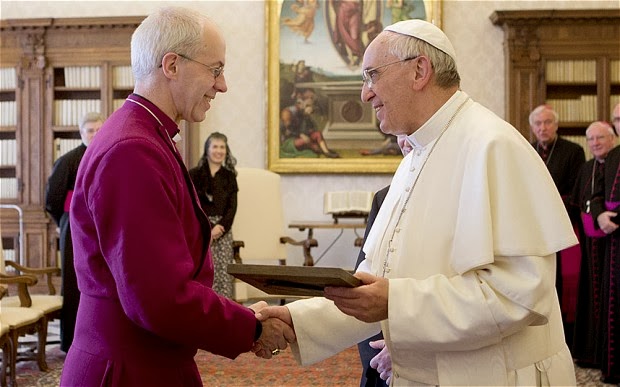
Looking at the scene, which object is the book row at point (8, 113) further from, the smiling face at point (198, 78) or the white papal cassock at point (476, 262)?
the white papal cassock at point (476, 262)

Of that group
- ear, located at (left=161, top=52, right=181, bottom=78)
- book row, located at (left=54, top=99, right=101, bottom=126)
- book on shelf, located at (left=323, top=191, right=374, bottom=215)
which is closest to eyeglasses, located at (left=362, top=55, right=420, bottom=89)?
ear, located at (left=161, top=52, right=181, bottom=78)

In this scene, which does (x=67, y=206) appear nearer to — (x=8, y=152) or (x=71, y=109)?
(x=71, y=109)

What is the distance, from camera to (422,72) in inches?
88.4

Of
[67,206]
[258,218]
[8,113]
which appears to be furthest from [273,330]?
[8,113]

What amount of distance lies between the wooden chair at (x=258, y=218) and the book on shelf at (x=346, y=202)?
3.80 feet

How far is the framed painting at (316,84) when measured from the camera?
383 inches

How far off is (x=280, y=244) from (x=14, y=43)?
4017mm

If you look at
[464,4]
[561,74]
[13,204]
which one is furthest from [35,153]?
[561,74]

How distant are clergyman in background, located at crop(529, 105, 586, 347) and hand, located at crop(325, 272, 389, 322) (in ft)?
17.3

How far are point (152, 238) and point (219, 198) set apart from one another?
5519 mm

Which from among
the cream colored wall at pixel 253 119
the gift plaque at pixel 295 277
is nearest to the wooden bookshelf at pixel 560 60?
the cream colored wall at pixel 253 119

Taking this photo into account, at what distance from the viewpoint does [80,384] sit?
199cm

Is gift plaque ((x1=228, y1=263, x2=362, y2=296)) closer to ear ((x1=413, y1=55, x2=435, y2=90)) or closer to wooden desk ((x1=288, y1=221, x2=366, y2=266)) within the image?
ear ((x1=413, y1=55, x2=435, y2=90))

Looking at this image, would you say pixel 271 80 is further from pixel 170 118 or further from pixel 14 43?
pixel 170 118
